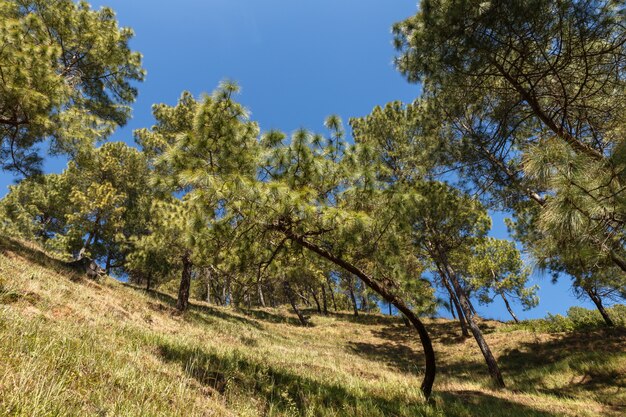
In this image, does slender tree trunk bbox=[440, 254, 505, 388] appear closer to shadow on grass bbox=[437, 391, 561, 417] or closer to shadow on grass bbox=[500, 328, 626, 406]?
shadow on grass bbox=[500, 328, 626, 406]

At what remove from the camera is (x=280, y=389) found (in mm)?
5367

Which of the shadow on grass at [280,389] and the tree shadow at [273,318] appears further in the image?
the tree shadow at [273,318]

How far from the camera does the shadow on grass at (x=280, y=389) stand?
4761mm

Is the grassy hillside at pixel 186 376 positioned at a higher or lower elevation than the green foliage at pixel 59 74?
lower

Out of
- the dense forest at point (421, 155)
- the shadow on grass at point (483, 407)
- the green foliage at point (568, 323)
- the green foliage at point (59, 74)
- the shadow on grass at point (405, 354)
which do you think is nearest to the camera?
the dense forest at point (421, 155)

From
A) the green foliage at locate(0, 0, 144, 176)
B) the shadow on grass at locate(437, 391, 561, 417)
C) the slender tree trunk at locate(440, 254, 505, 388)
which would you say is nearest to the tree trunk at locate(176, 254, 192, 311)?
the green foliage at locate(0, 0, 144, 176)

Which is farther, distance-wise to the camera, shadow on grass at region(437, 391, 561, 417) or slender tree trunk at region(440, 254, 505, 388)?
slender tree trunk at region(440, 254, 505, 388)

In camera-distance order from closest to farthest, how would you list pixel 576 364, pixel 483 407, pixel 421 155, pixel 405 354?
1. pixel 483 407
2. pixel 421 155
3. pixel 576 364
4. pixel 405 354

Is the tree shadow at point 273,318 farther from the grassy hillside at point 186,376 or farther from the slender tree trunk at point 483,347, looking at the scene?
the slender tree trunk at point 483,347

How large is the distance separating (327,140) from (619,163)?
404 cm

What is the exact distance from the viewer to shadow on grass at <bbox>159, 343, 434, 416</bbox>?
15.6 feet

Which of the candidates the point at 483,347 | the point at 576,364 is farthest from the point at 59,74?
the point at 576,364

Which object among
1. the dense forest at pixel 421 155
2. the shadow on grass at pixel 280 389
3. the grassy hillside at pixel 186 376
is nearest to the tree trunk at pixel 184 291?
the grassy hillside at pixel 186 376

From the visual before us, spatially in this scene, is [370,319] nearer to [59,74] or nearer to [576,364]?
[576,364]
